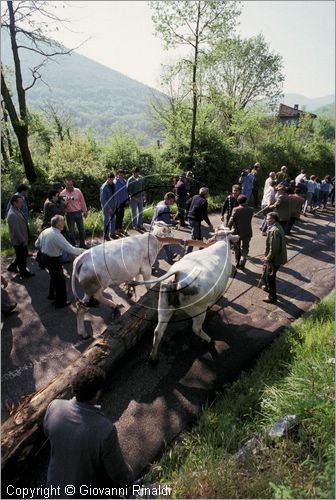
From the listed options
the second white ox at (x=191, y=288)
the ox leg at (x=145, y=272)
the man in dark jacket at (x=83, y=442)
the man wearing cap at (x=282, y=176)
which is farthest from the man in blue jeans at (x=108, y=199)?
the man wearing cap at (x=282, y=176)

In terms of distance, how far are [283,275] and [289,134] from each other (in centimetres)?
2199

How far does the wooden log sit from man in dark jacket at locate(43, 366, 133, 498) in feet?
4.23

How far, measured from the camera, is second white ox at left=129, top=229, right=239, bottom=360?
20.3ft

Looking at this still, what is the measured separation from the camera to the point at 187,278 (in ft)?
20.4

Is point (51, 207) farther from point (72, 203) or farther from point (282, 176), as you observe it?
point (282, 176)

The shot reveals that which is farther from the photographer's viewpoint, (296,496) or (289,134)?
(289,134)

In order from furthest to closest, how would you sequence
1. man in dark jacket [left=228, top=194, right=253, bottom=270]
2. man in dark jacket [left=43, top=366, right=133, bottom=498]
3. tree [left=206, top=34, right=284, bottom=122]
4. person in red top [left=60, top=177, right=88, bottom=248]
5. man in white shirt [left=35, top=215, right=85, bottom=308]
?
tree [left=206, top=34, right=284, bottom=122] < person in red top [left=60, top=177, right=88, bottom=248] < man in dark jacket [left=228, top=194, right=253, bottom=270] < man in white shirt [left=35, top=215, right=85, bottom=308] < man in dark jacket [left=43, top=366, right=133, bottom=498]

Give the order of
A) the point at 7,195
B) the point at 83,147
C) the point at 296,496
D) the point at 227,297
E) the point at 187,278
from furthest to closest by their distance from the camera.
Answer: the point at 83,147 < the point at 7,195 < the point at 227,297 < the point at 187,278 < the point at 296,496

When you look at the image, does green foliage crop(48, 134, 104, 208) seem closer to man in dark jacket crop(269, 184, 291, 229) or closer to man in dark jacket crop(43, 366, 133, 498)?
man in dark jacket crop(269, 184, 291, 229)

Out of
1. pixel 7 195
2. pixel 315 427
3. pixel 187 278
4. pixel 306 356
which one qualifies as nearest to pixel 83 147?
pixel 7 195

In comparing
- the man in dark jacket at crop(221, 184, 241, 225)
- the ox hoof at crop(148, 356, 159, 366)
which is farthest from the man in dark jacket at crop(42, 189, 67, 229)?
the man in dark jacket at crop(221, 184, 241, 225)

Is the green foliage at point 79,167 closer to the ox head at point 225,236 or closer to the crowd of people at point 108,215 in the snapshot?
the crowd of people at point 108,215

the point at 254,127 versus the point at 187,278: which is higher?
the point at 254,127

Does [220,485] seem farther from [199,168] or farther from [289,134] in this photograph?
[289,134]
